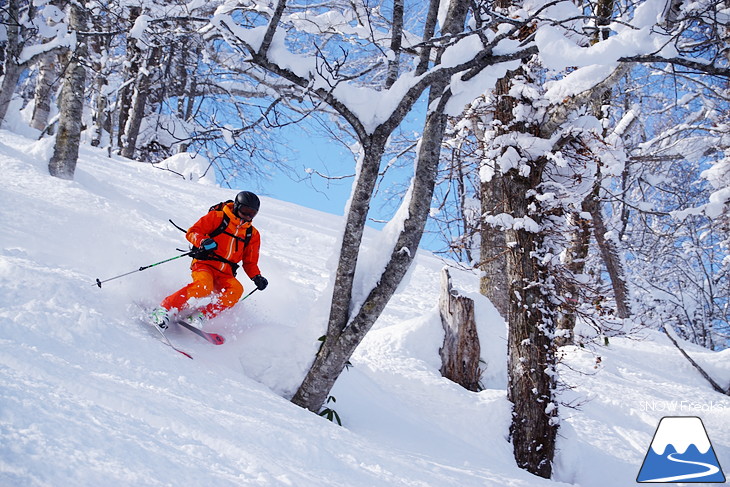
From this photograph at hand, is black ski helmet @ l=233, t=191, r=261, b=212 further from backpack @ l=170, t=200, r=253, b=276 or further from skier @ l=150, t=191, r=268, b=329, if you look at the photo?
backpack @ l=170, t=200, r=253, b=276

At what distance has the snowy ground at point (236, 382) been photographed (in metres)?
1.94

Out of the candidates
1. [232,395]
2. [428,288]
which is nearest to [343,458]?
[232,395]

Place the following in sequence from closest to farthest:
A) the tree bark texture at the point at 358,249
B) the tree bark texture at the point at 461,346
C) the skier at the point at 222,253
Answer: the tree bark texture at the point at 358,249, the skier at the point at 222,253, the tree bark texture at the point at 461,346

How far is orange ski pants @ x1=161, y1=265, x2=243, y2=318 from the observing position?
4.32 m

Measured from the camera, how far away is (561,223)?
5.26 meters

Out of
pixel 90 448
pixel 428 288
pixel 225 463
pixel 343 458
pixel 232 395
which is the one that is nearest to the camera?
pixel 90 448

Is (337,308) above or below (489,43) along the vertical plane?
below

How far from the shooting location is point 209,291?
4.52 m

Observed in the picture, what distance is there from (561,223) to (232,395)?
4.02 meters

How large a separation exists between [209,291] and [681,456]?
5253 millimetres

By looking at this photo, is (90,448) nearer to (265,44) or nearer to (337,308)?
(337,308)

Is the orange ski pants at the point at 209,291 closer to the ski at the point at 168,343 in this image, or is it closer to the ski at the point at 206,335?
the ski at the point at 206,335

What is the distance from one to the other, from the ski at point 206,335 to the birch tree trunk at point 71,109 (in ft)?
17.1

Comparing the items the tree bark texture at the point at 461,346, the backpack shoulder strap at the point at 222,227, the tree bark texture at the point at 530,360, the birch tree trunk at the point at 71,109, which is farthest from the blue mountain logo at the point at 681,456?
the birch tree trunk at the point at 71,109
